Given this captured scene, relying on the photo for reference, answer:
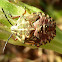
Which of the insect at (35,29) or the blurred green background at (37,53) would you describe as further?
the blurred green background at (37,53)

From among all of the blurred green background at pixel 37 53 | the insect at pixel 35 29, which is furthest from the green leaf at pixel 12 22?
the blurred green background at pixel 37 53

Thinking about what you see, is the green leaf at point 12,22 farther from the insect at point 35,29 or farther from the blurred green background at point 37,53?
the blurred green background at point 37,53

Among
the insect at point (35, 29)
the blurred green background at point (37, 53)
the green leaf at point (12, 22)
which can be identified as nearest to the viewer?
the green leaf at point (12, 22)

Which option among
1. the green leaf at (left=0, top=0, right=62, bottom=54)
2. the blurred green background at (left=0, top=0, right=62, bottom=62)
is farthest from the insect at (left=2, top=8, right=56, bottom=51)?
the blurred green background at (left=0, top=0, right=62, bottom=62)

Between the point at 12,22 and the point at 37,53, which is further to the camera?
the point at 37,53

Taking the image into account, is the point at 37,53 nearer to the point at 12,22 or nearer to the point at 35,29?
the point at 35,29

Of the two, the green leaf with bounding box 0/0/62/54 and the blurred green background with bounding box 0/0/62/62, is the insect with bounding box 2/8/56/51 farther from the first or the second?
the blurred green background with bounding box 0/0/62/62

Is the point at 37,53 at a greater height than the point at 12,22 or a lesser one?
greater

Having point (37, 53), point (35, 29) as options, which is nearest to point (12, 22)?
point (35, 29)
